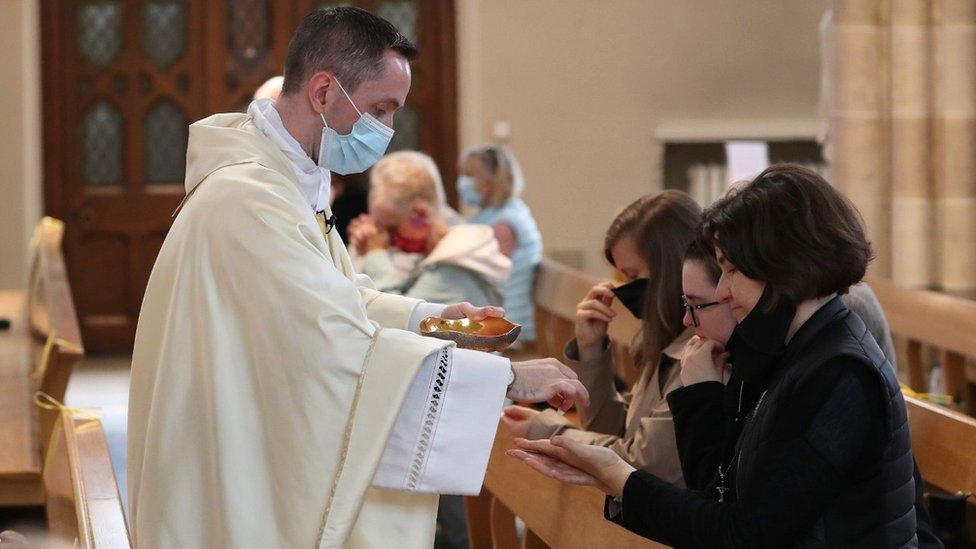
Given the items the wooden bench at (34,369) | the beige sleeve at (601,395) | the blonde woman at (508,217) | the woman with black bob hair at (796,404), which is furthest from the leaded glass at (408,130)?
the woman with black bob hair at (796,404)

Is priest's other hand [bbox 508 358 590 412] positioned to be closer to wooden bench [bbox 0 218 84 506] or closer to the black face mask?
the black face mask

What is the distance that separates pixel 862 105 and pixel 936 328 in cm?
189

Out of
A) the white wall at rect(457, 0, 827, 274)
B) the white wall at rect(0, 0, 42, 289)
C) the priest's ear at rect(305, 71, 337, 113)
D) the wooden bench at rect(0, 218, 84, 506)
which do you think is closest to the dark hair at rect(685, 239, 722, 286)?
the priest's ear at rect(305, 71, 337, 113)

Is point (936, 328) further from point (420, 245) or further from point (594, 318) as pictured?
point (420, 245)

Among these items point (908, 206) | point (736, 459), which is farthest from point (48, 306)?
point (908, 206)

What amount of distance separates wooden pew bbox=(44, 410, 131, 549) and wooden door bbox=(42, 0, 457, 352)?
592 cm

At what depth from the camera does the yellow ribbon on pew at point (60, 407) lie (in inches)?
130

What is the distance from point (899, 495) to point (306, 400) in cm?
91

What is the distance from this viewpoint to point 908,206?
5.86 m

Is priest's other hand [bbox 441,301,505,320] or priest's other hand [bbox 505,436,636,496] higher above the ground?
priest's other hand [bbox 441,301,505,320]

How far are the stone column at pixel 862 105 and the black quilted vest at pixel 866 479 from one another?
13.6 ft

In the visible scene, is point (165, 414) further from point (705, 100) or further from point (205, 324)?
point (705, 100)

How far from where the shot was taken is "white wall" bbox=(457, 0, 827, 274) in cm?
929

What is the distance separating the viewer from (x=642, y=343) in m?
2.83
